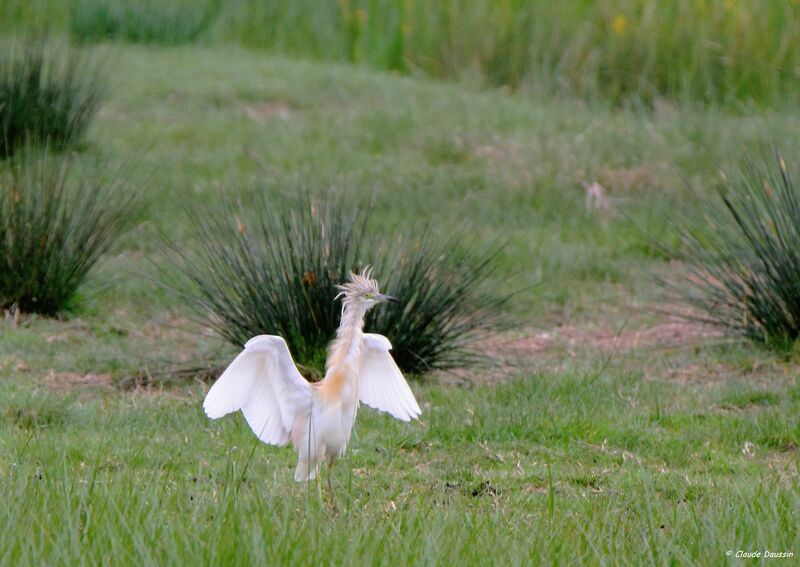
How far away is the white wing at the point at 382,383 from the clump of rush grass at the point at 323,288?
1.40m

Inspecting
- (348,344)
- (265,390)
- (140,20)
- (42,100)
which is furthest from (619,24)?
(265,390)

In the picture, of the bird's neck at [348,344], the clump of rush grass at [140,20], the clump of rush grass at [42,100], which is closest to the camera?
the bird's neck at [348,344]

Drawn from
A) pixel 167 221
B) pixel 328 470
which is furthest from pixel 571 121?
pixel 328 470

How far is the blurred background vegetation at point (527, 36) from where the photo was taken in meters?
13.8

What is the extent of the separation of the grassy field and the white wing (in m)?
0.28

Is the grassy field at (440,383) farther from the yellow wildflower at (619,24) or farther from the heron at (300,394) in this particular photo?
the yellow wildflower at (619,24)

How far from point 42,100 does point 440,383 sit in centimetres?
521

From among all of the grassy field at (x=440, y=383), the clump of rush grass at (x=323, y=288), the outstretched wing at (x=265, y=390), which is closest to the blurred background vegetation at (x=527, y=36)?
the grassy field at (x=440, y=383)

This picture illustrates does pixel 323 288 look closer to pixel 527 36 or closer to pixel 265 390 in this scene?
pixel 265 390

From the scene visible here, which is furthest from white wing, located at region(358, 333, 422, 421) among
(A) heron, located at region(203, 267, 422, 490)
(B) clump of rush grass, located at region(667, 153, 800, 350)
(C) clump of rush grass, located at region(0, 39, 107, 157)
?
(C) clump of rush grass, located at region(0, 39, 107, 157)

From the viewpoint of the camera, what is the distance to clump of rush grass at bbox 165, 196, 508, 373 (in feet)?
21.5

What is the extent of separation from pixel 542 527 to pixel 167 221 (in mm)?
6421

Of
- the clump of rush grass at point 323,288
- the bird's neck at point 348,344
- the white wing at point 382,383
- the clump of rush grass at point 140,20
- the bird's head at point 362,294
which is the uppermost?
the bird's head at point 362,294

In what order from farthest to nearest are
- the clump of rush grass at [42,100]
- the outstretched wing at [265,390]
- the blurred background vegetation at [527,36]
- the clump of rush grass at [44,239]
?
the blurred background vegetation at [527,36]
the clump of rush grass at [42,100]
the clump of rush grass at [44,239]
the outstretched wing at [265,390]
